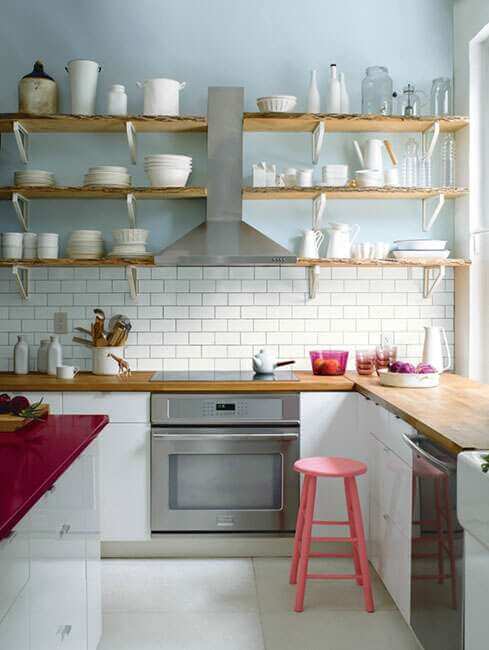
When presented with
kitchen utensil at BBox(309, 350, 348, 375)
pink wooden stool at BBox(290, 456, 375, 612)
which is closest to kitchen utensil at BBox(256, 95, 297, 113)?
kitchen utensil at BBox(309, 350, 348, 375)

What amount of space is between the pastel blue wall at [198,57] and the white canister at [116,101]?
25 cm

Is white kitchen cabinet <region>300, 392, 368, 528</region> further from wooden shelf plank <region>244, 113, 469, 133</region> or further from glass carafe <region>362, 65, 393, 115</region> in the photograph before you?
glass carafe <region>362, 65, 393, 115</region>

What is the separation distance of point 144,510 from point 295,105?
2.52 metres

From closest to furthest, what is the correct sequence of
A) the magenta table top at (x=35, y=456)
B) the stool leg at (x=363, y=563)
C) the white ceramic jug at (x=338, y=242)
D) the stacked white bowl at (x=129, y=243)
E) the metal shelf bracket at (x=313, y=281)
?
the magenta table top at (x=35, y=456) < the stool leg at (x=363, y=563) < the stacked white bowl at (x=129, y=243) < the white ceramic jug at (x=338, y=242) < the metal shelf bracket at (x=313, y=281)

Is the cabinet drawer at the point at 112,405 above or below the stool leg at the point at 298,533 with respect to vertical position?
above

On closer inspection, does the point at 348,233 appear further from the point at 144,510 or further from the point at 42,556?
the point at 42,556

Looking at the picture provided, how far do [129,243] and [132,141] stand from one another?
0.60m

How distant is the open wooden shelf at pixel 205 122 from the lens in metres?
4.56

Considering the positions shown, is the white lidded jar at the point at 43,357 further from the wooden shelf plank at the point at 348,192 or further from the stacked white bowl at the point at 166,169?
the wooden shelf plank at the point at 348,192

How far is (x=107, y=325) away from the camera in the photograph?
4.96 metres

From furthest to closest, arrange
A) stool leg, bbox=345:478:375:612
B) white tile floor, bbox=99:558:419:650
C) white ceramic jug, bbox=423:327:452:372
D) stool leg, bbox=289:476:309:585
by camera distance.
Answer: white ceramic jug, bbox=423:327:452:372
stool leg, bbox=289:476:309:585
stool leg, bbox=345:478:375:612
white tile floor, bbox=99:558:419:650

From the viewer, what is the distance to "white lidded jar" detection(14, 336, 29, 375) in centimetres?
477

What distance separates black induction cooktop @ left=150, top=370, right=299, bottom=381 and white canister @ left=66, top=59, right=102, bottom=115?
5.19 feet

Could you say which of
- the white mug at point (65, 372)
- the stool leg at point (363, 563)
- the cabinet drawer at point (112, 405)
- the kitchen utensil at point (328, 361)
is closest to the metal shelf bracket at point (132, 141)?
the white mug at point (65, 372)
